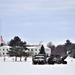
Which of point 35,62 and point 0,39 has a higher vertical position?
point 0,39

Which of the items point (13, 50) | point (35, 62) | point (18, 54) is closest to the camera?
point (35, 62)

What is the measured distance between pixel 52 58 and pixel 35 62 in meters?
3.77

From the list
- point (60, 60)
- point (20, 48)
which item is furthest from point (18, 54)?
point (60, 60)

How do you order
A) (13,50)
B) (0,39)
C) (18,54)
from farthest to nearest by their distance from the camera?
1. (13,50)
2. (18,54)
3. (0,39)

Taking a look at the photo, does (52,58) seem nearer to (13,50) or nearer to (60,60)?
(60,60)

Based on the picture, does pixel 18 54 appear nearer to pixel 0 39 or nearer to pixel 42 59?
pixel 0 39

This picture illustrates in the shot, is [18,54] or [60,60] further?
[18,54]

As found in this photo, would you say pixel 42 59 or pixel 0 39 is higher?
pixel 0 39

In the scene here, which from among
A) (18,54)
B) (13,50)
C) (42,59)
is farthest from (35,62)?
(13,50)

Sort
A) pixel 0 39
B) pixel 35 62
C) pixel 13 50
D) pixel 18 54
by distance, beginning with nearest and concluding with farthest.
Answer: pixel 35 62, pixel 0 39, pixel 18 54, pixel 13 50

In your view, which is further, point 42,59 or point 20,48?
point 20,48

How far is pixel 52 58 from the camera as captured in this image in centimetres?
6288

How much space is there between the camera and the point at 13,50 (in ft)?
338

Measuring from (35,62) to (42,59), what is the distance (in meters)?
1.48
